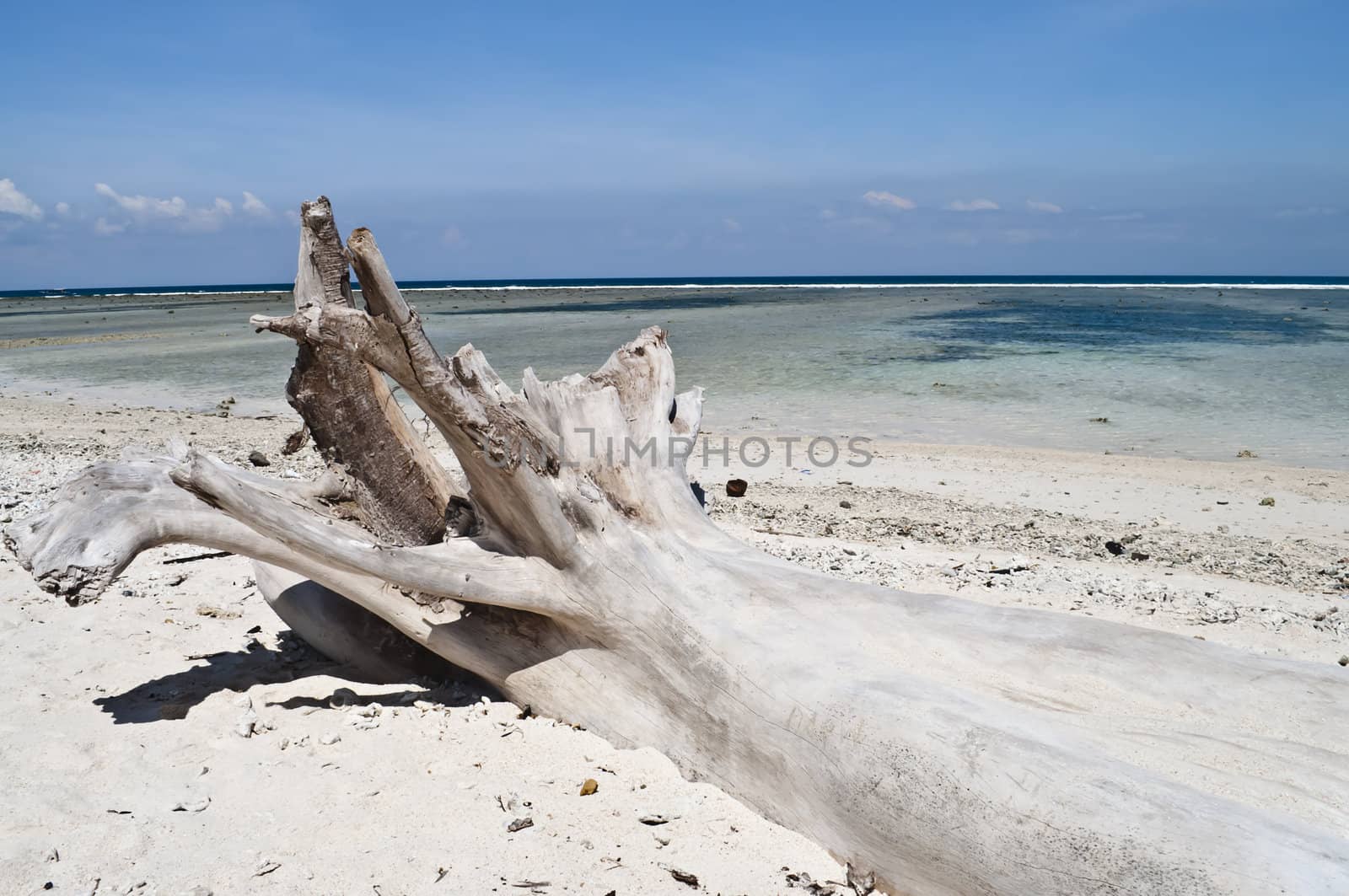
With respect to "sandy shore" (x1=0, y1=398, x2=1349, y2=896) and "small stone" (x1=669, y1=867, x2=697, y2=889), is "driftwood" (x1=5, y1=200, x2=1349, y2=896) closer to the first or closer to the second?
"sandy shore" (x1=0, y1=398, x2=1349, y2=896)

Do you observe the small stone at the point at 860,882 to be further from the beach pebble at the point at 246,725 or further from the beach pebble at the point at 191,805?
the beach pebble at the point at 246,725

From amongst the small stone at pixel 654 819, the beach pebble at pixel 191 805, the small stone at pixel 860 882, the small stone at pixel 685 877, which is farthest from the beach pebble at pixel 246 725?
the small stone at pixel 860 882

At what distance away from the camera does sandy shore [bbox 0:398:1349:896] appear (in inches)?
97.7

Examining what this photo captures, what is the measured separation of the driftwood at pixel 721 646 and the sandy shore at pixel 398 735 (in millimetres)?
237

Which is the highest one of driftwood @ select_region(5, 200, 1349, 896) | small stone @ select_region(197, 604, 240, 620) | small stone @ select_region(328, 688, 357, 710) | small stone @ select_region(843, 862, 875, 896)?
driftwood @ select_region(5, 200, 1349, 896)

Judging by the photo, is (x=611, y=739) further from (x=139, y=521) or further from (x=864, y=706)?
(x=139, y=521)

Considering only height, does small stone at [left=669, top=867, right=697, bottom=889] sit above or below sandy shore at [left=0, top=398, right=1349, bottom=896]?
below

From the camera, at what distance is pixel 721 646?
2.98 metres

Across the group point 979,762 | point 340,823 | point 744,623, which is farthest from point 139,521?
point 979,762

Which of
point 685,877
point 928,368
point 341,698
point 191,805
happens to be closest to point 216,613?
point 341,698

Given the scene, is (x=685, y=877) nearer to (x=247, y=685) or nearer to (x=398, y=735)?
(x=398, y=735)

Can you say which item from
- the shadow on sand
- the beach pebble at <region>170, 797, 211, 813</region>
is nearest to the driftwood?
the shadow on sand

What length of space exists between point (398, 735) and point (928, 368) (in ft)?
50.5

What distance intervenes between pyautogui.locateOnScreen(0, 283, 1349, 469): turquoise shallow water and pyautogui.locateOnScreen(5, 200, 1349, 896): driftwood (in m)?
7.81
